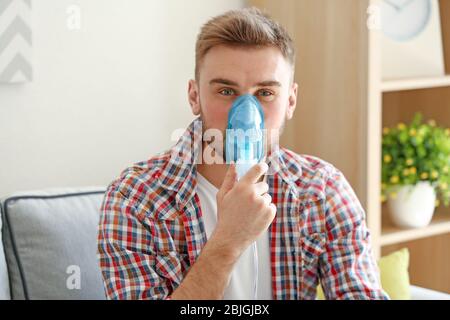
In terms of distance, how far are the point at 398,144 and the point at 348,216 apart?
2.49 feet

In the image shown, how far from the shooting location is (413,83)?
2.16m

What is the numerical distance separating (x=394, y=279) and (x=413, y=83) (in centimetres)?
58

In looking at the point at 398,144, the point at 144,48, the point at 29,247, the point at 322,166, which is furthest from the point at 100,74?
the point at 398,144

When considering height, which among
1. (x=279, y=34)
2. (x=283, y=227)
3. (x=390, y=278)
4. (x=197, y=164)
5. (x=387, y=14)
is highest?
(x=387, y=14)

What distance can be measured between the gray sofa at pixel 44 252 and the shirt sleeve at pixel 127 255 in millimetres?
226

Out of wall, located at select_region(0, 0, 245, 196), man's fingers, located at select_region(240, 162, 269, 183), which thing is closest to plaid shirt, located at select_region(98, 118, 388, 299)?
man's fingers, located at select_region(240, 162, 269, 183)

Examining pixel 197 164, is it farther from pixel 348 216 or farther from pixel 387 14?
pixel 387 14

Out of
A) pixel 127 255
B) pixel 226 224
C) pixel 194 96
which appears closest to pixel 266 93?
pixel 194 96

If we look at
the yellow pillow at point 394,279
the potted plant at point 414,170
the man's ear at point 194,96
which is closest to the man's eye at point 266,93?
the man's ear at point 194,96

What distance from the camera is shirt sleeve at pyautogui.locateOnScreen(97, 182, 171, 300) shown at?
4.57 ft

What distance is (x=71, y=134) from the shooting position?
1.98m

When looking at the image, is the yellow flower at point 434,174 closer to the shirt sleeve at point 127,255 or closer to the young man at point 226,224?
the young man at point 226,224

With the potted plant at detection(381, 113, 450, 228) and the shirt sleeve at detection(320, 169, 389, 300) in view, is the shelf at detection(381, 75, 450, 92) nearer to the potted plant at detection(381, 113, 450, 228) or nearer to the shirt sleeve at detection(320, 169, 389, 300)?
the potted plant at detection(381, 113, 450, 228)

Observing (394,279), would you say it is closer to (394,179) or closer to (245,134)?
(394,179)
